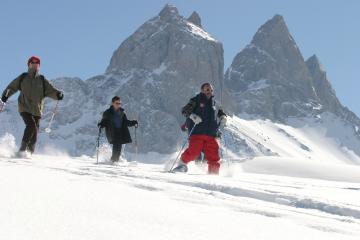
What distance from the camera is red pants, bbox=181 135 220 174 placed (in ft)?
31.8

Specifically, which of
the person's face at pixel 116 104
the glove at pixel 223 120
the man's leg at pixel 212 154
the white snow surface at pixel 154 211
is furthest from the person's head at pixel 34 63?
the white snow surface at pixel 154 211

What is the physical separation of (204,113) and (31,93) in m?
3.30

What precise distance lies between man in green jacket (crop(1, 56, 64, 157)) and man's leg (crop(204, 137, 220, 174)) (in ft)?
10.1

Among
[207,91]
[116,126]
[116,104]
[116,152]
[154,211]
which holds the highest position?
[207,91]

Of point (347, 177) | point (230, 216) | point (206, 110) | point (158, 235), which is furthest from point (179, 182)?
point (347, 177)

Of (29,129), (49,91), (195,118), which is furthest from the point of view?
(49,91)

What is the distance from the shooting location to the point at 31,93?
9.98 metres

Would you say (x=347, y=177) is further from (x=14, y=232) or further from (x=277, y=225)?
(x=14, y=232)

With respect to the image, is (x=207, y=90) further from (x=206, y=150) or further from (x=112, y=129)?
(x=112, y=129)

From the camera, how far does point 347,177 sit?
15.2m

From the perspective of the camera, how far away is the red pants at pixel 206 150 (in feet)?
31.8

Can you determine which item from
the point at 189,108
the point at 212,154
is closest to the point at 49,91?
the point at 189,108

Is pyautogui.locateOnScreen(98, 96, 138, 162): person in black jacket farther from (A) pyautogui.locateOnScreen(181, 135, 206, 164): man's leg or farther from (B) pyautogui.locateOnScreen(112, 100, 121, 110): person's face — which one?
(A) pyautogui.locateOnScreen(181, 135, 206, 164): man's leg

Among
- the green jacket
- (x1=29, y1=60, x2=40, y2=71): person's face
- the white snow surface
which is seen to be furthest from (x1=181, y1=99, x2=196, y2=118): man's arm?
the white snow surface
